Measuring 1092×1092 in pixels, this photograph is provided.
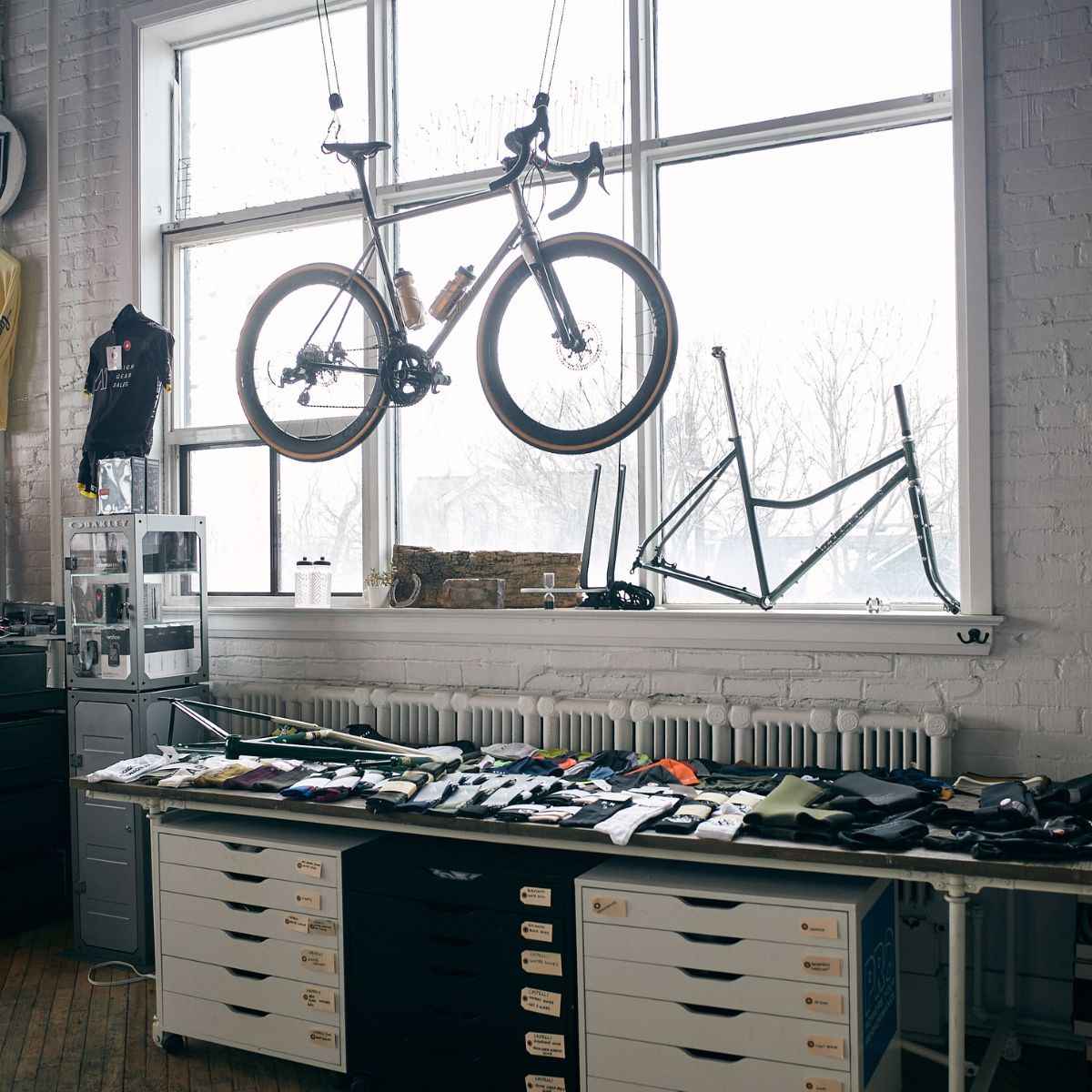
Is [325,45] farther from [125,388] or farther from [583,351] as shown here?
[583,351]

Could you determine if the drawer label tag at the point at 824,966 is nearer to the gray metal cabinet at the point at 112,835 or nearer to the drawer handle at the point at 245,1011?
the drawer handle at the point at 245,1011

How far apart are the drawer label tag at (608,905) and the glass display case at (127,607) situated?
1931mm

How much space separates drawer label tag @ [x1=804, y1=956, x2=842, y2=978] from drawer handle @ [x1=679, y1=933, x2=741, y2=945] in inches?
6.3

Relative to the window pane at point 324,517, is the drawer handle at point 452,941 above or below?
below

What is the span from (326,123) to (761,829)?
3.12 metres

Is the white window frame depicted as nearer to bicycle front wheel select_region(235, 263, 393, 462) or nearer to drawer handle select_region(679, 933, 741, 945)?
bicycle front wheel select_region(235, 263, 393, 462)

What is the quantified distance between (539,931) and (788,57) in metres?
2.69

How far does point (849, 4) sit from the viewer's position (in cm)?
323

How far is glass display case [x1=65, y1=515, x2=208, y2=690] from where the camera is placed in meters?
3.58

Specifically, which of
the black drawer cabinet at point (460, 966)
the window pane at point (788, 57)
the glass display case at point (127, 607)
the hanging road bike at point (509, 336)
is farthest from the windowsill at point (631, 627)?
the window pane at point (788, 57)

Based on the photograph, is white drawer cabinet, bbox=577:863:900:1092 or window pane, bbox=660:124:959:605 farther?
window pane, bbox=660:124:959:605

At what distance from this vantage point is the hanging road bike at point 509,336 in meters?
2.93

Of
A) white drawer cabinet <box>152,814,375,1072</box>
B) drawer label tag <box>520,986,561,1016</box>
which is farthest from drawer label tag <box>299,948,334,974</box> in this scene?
drawer label tag <box>520,986,561,1016</box>

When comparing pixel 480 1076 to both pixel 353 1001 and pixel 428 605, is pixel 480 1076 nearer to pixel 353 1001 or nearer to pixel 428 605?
pixel 353 1001
